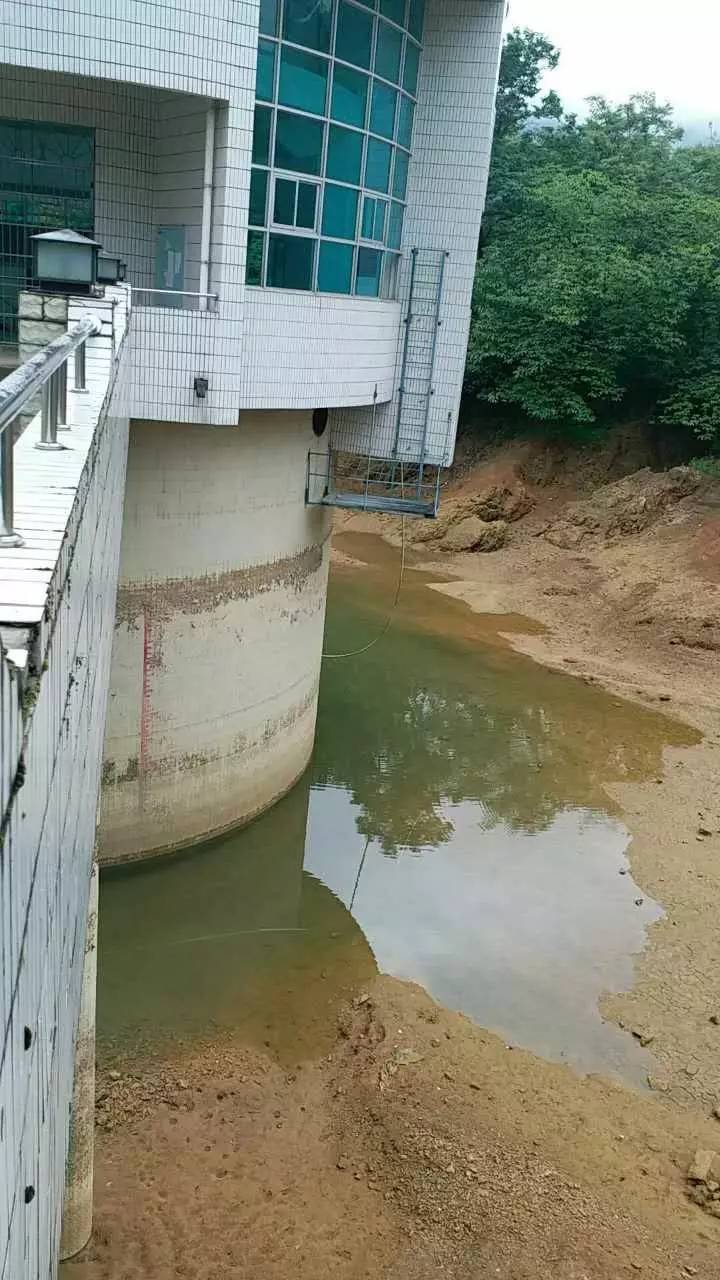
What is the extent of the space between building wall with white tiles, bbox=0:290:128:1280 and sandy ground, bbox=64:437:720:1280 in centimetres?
488

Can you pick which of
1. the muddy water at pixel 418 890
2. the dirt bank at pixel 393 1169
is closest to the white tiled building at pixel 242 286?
the muddy water at pixel 418 890

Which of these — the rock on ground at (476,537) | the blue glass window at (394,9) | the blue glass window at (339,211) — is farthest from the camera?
the rock on ground at (476,537)

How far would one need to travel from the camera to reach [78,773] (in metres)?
3.64

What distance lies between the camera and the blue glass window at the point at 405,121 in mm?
13148

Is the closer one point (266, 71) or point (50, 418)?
point (50, 418)

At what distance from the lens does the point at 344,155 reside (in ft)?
39.7

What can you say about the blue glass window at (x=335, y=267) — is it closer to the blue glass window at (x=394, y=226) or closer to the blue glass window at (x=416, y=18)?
the blue glass window at (x=394, y=226)

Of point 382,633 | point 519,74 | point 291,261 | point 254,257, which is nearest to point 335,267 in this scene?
point 291,261

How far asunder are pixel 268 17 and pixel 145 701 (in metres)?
7.49

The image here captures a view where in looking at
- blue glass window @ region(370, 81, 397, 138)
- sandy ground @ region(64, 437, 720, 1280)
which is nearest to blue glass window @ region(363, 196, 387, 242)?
blue glass window @ region(370, 81, 397, 138)

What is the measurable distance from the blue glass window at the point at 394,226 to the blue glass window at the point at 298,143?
192 cm

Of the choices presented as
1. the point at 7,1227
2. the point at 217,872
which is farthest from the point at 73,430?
the point at 217,872

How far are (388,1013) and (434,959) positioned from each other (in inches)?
52.2

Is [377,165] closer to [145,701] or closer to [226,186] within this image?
[226,186]
